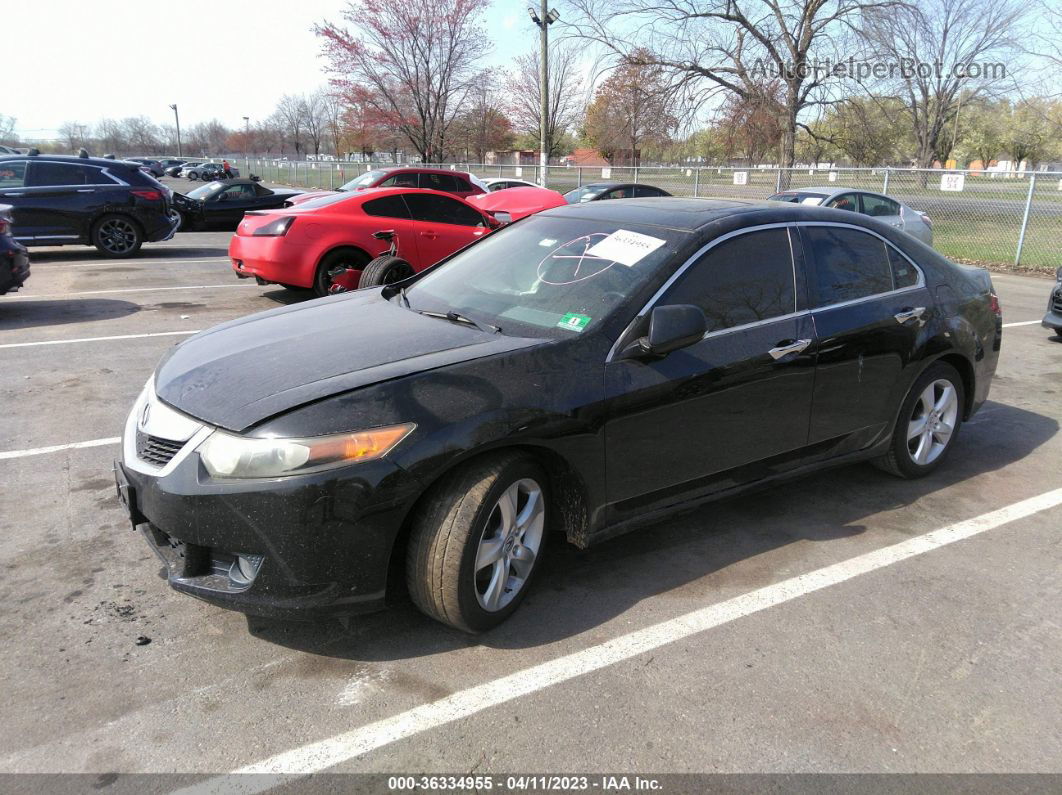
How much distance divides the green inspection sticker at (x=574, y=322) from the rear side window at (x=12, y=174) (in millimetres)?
13100

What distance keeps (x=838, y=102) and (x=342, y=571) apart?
23.3 meters

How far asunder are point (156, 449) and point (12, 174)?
42.2 feet

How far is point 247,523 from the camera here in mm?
2650

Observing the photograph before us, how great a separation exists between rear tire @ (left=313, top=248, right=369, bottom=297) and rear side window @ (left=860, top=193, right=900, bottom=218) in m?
9.15

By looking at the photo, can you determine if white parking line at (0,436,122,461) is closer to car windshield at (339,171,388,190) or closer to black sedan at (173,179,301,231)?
car windshield at (339,171,388,190)

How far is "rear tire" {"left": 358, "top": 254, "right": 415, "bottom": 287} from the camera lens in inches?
316

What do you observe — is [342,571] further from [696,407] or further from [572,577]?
[696,407]

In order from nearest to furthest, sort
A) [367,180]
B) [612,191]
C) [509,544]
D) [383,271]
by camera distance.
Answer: [509,544], [383,271], [367,180], [612,191]

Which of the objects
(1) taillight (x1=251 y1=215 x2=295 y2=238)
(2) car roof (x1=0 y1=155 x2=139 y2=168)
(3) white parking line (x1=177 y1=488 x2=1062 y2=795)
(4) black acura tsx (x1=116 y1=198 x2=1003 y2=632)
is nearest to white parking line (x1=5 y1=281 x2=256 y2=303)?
(1) taillight (x1=251 y1=215 x2=295 y2=238)

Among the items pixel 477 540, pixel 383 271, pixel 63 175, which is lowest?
pixel 477 540

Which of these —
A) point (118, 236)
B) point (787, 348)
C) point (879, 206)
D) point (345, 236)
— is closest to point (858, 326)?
point (787, 348)

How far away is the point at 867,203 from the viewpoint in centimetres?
1405

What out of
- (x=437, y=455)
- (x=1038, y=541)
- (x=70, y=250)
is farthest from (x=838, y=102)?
(x=437, y=455)

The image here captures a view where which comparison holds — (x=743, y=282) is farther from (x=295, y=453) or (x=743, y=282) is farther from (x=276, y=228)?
(x=276, y=228)
